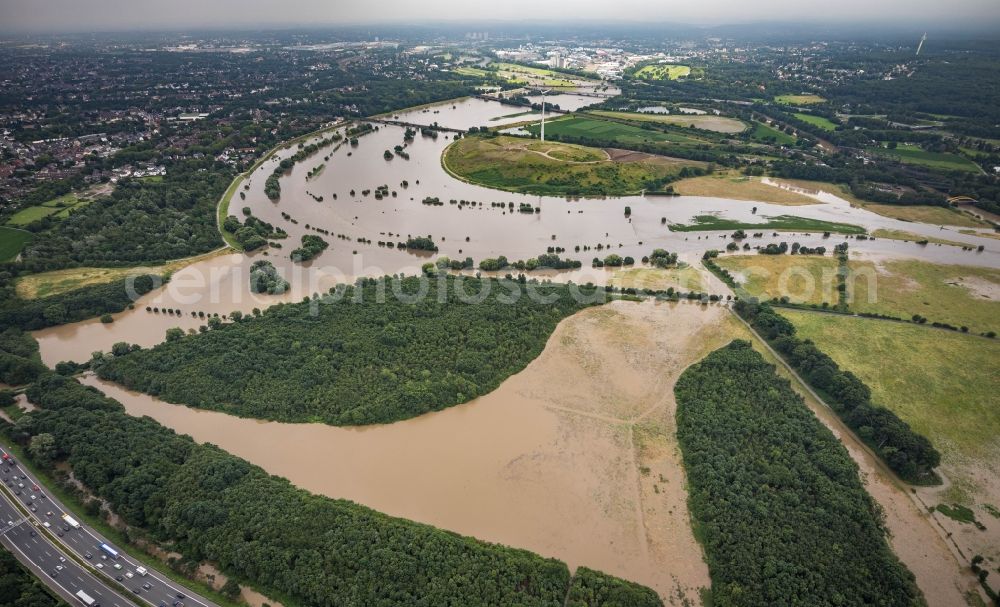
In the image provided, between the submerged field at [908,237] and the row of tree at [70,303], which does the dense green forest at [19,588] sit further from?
the submerged field at [908,237]

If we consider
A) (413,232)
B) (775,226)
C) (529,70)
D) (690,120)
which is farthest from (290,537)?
(529,70)

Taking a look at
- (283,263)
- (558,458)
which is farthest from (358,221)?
(558,458)

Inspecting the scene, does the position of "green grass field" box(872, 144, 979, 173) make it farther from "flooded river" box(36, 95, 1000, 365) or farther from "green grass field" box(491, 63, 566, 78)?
"green grass field" box(491, 63, 566, 78)

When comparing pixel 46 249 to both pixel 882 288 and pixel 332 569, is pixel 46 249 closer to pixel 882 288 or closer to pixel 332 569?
pixel 332 569

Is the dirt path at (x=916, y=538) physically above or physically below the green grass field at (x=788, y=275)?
below

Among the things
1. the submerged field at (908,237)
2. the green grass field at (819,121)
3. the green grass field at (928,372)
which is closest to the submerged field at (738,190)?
the submerged field at (908,237)

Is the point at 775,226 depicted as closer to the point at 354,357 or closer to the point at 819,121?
the point at 354,357
